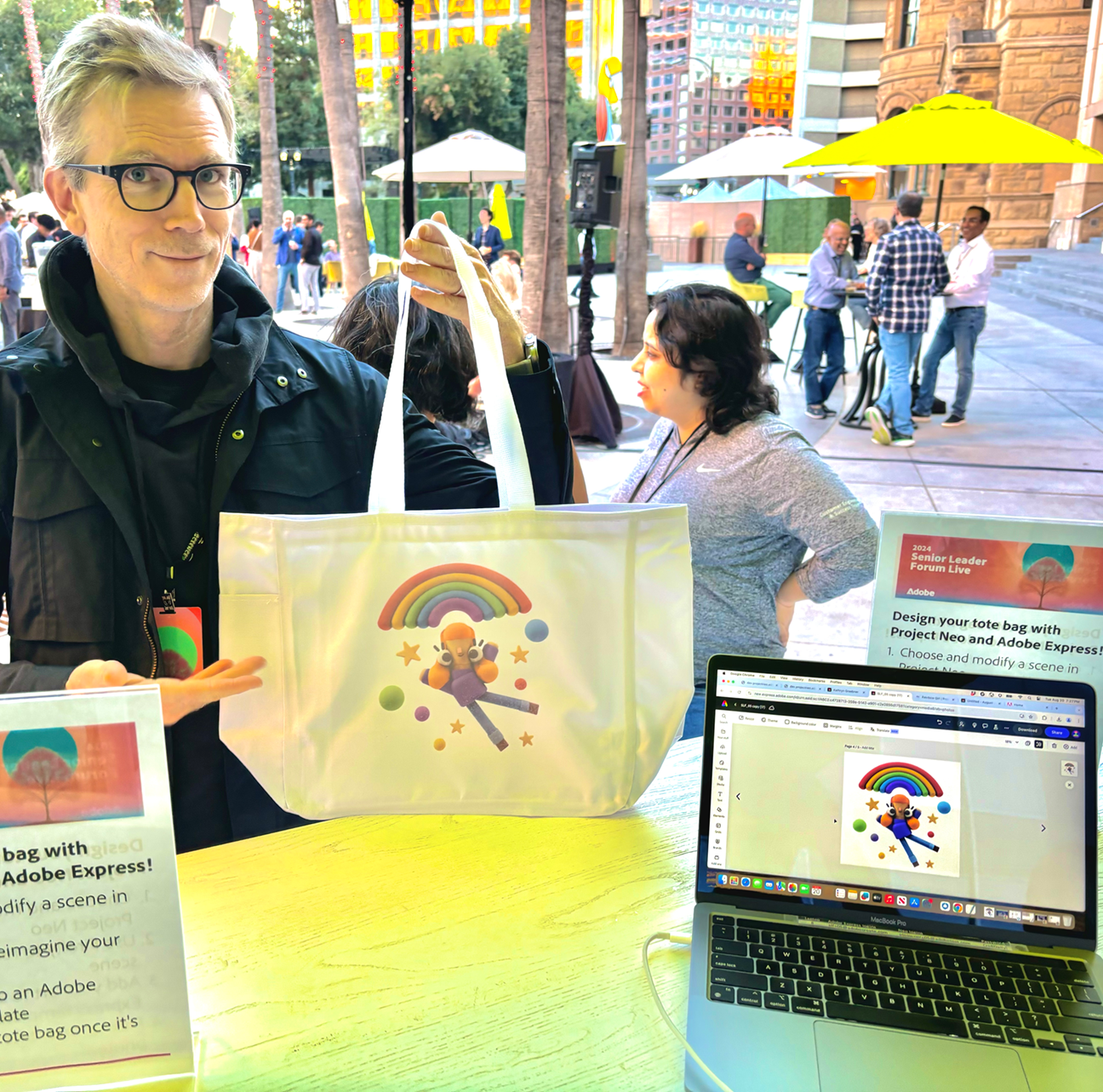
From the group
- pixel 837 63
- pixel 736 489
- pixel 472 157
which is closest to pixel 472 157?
pixel 472 157

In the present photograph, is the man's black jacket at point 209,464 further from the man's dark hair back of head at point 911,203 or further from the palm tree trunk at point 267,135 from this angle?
Result: the palm tree trunk at point 267,135

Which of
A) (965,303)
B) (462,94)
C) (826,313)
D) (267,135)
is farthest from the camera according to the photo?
(462,94)

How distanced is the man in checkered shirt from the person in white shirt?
0.21m

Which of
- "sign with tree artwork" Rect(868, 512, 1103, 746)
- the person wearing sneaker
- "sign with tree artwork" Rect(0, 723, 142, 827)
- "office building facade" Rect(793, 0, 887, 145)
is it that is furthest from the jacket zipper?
"office building facade" Rect(793, 0, 887, 145)

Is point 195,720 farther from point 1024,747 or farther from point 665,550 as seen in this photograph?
point 1024,747

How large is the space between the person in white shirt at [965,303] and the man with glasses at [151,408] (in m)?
7.20

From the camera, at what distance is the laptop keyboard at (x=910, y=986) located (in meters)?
0.91

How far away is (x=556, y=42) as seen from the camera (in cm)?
789

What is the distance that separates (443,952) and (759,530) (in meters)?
1.44

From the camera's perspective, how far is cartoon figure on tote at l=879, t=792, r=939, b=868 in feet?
3.36

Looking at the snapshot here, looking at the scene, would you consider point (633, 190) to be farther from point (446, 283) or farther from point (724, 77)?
point (724, 77)

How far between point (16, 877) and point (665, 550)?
2.43 ft

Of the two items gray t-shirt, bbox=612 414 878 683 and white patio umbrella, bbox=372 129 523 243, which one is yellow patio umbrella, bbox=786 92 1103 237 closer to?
white patio umbrella, bbox=372 129 523 243

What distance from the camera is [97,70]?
133cm
